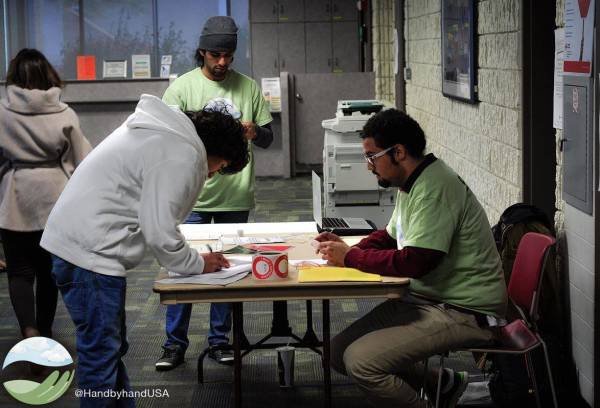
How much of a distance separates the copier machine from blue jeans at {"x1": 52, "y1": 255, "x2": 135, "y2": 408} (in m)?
3.49

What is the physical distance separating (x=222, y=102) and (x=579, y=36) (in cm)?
162

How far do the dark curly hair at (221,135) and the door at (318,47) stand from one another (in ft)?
34.5

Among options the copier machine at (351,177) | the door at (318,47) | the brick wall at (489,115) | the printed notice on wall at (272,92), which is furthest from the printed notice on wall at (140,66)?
the copier machine at (351,177)

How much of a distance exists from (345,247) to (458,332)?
1.56ft

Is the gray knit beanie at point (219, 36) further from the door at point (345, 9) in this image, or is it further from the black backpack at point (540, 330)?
the door at point (345, 9)

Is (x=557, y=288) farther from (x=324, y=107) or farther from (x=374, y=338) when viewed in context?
(x=324, y=107)

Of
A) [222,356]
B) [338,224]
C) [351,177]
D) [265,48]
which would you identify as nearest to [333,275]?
[338,224]

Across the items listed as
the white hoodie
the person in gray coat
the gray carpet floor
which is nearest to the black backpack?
the gray carpet floor

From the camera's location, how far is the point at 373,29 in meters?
11.4

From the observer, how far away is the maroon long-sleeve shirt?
3.20 m

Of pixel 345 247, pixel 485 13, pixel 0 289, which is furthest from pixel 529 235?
pixel 0 289

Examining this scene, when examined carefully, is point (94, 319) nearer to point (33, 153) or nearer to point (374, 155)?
point (374, 155)

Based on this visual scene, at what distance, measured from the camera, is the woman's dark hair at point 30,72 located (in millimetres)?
4410

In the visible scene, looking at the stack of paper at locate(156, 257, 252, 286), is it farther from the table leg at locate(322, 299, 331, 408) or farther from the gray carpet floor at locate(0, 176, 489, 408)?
the gray carpet floor at locate(0, 176, 489, 408)
